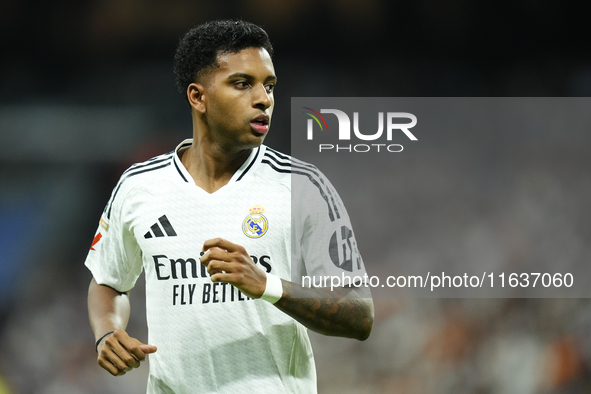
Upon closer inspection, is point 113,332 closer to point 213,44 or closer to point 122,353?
point 122,353

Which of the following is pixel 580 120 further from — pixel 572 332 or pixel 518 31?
pixel 572 332

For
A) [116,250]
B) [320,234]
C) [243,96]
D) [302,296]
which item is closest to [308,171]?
[320,234]

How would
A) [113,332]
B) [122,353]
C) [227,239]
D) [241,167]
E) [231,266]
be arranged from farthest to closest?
[241,167] < [227,239] < [113,332] < [122,353] < [231,266]

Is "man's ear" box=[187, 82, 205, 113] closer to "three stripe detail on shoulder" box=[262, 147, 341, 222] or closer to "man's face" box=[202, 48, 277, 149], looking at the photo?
"man's face" box=[202, 48, 277, 149]

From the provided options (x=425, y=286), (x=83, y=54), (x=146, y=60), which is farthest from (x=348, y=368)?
(x=83, y=54)

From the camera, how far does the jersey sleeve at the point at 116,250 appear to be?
2131mm

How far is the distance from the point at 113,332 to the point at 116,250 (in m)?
0.39

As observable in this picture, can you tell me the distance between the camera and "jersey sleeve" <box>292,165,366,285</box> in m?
1.91

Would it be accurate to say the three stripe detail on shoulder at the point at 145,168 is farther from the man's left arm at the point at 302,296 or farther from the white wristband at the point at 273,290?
the white wristband at the point at 273,290

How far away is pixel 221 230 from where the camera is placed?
2.01 m

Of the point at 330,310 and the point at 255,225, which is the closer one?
the point at 330,310

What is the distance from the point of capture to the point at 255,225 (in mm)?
1975

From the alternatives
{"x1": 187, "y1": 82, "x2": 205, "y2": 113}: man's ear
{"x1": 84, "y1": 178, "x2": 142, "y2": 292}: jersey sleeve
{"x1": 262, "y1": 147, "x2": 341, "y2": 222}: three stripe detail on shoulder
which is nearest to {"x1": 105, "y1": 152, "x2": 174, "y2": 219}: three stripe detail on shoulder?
{"x1": 84, "y1": 178, "x2": 142, "y2": 292}: jersey sleeve

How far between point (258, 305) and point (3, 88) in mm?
3355
